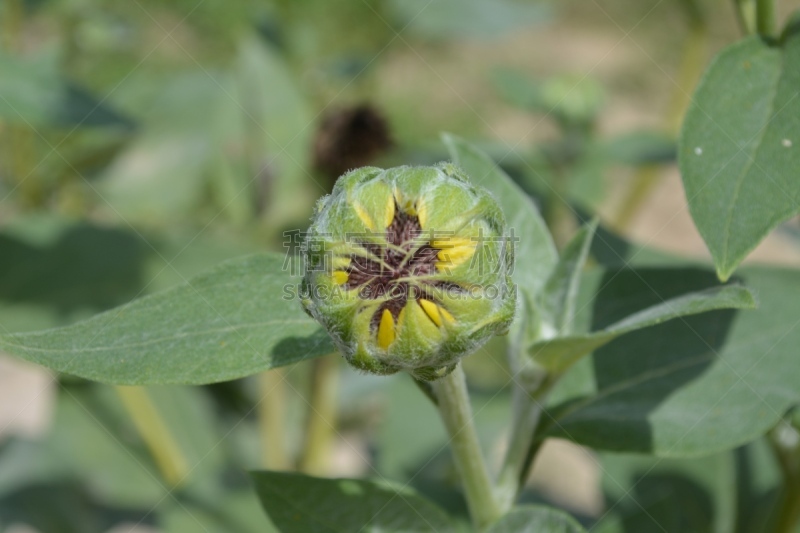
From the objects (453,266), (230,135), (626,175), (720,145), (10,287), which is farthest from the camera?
(626,175)

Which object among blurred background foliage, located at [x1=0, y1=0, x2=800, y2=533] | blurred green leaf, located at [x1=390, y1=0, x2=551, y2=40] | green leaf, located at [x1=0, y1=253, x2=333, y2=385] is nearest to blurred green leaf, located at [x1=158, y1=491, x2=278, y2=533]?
blurred background foliage, located at [x1=0, y1=0, x2=800, y2=533]

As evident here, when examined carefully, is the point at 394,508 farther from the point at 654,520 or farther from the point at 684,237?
the point at 684,237

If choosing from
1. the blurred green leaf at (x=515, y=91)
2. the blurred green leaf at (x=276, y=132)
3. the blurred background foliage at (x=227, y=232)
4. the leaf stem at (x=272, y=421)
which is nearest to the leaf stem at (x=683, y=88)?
the blurred background foliage at (x=227, y=232)

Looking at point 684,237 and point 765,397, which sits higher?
point 765,397

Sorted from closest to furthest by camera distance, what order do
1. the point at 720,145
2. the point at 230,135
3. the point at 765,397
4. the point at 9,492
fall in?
the point at 720,145, the point at 765,397, the point at 9,492, the point at 230,135

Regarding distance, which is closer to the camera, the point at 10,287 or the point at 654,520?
the point at 654,520

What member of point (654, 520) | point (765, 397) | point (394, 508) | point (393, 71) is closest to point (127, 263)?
point (394, 508)

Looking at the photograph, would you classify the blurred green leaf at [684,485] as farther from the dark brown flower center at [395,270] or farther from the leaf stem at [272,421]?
the dark brown flower center at [395,270]

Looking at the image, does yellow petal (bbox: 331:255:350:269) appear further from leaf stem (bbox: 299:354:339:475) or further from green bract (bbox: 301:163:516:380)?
leaf stem (bbox: 299:354:339:475)
